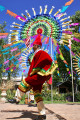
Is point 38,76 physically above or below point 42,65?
below

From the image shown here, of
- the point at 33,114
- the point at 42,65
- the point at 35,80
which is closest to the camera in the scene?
the point at 35,80

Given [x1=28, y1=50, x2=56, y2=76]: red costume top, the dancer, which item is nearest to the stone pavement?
the dancer

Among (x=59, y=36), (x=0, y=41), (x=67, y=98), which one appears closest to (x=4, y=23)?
(x=0, y=41)

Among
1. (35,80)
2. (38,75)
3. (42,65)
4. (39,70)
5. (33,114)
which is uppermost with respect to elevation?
(42,65)

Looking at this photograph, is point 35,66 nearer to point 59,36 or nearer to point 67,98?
point 59,36

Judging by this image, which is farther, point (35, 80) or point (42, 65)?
point (42, 65)

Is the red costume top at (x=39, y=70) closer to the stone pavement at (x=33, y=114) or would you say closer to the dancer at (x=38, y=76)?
the dancer at (x=38, y=76)

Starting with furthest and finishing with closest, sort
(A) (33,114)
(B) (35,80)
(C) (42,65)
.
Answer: (A) (33,114) < (C) (42,65) < (B) (35,80)

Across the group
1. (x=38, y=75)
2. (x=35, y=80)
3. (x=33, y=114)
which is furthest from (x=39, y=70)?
(x=33, y=114)

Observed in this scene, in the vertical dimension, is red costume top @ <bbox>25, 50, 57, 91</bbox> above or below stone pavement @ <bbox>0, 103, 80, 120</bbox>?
above

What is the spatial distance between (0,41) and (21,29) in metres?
17.8

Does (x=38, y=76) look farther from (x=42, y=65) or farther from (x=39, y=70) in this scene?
(x=42, y=65)

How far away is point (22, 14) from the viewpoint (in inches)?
253

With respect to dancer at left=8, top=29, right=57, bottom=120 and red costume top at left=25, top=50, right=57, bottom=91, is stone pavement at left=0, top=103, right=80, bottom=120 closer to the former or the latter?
dancer at left=8, top=29, right=57, bottom=120
